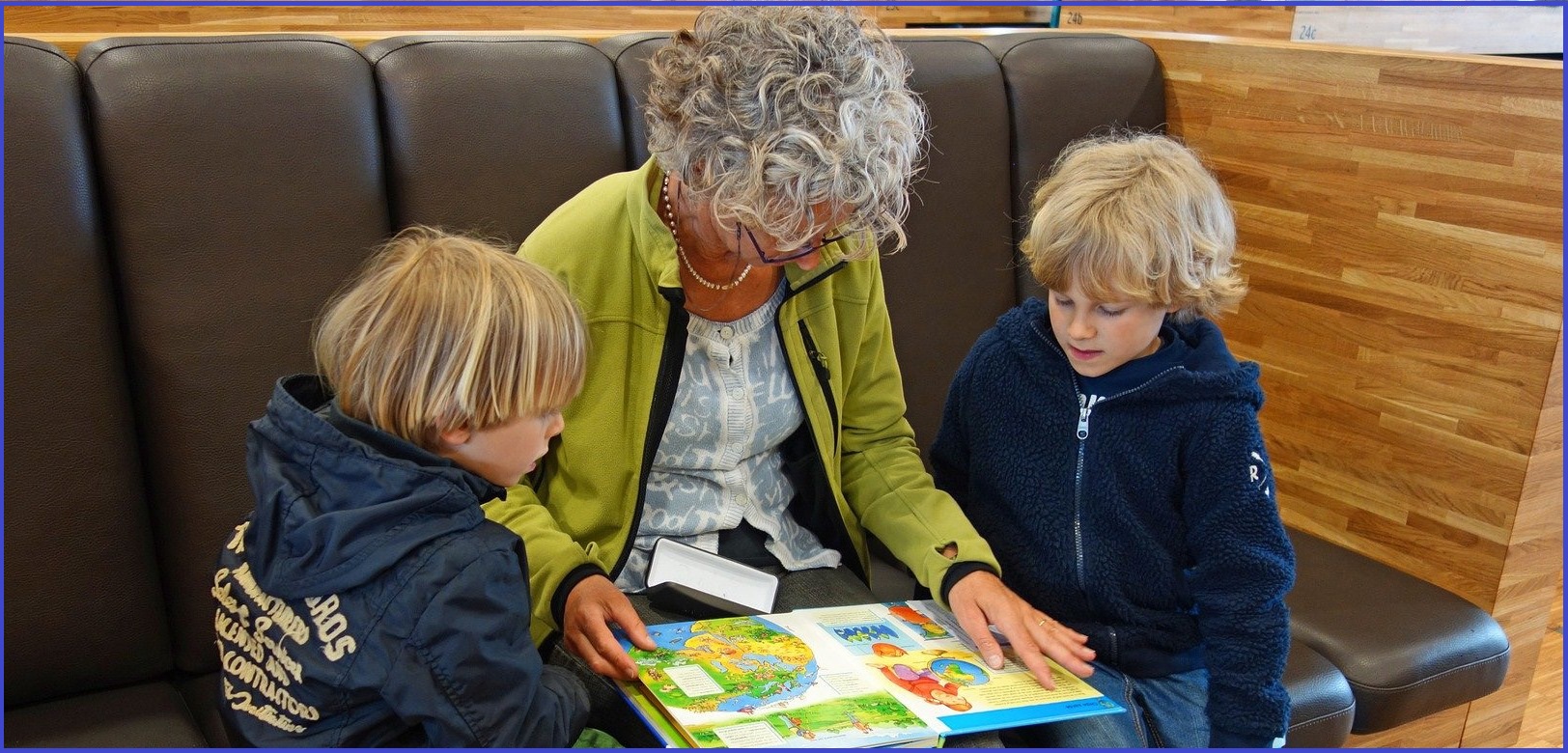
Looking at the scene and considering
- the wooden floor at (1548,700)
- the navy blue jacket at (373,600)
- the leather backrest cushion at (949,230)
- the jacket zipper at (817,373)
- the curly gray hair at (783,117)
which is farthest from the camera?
the wooden floor at (1548,700)

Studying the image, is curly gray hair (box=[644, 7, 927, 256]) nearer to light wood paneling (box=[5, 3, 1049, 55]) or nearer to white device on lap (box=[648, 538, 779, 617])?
white device on lap (box=[648, 538, 779, 617])

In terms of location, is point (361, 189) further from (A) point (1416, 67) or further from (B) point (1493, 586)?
(B) point (1493, 586)

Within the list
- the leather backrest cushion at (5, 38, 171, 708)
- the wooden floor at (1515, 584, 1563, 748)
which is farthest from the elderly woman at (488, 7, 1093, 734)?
the wooden floor at (1515, 584, 1563, 748)

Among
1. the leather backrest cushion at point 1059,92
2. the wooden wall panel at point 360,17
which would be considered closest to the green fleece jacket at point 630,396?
the leather backrest cushion at point 1059,92

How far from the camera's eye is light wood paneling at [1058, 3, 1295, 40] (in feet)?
10.1

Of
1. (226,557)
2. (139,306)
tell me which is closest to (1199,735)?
(226,557)

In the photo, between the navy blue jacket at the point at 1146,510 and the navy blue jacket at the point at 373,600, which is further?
the navy blue jacket at the point at 1146,510

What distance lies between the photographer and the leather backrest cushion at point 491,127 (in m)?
1.62

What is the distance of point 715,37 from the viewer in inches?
53.3

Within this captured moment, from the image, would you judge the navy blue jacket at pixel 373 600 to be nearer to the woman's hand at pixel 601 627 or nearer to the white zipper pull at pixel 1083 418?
the woman's hand at pixel 601 627

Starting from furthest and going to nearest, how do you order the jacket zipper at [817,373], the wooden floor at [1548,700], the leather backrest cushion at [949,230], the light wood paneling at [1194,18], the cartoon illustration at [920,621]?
the light wood paneling at [1194,18]
the wooden floor at [1548,700]
the leather backrest cushion at [949,230]
the jacket zipper at [817,373]
the cartoon illustration at [920,621]

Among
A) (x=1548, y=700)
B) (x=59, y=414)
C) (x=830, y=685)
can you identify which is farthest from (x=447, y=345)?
(x=1548, y=700)

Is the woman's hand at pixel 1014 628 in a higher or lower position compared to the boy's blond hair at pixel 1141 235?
lower

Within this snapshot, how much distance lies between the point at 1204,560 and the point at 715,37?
77 cm
